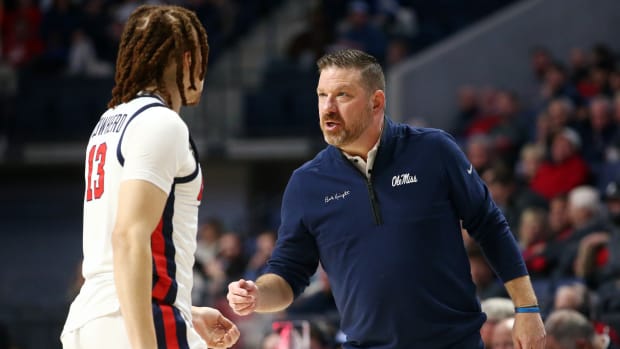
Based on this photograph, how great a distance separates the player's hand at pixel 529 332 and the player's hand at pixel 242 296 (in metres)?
1.02

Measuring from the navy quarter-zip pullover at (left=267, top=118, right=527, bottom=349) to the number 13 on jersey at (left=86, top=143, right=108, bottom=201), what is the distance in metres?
1.15

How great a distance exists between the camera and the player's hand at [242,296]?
3924mm

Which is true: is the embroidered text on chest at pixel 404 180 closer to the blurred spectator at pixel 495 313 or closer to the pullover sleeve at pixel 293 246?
the pullover sleeve at pixel 293 246

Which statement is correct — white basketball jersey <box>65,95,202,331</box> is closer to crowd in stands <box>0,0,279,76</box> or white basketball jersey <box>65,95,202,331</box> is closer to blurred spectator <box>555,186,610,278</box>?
blurred spectator <box>555,186,610,278</box>

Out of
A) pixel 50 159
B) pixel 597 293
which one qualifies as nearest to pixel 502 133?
pixel 597 293

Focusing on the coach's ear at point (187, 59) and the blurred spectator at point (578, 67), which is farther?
the blurred spectator at point (578, 67)

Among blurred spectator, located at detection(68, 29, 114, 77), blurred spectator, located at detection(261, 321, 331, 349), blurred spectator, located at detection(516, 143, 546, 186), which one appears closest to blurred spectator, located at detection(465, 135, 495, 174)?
blurred spectator, located at detection(516, 143, 546, 186)

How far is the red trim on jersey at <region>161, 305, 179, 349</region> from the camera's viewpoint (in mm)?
3129

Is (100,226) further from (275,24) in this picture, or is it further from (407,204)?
(275,24)

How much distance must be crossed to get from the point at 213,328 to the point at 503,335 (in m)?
2.12

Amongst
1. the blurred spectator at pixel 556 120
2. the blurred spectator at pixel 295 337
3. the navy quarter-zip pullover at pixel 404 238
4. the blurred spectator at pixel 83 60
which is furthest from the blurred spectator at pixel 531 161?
the blurred spectator at pixel 83 60

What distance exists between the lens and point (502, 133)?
37.5 ft

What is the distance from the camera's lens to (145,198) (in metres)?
3.02

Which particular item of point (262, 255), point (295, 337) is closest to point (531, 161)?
point (262, 255)
